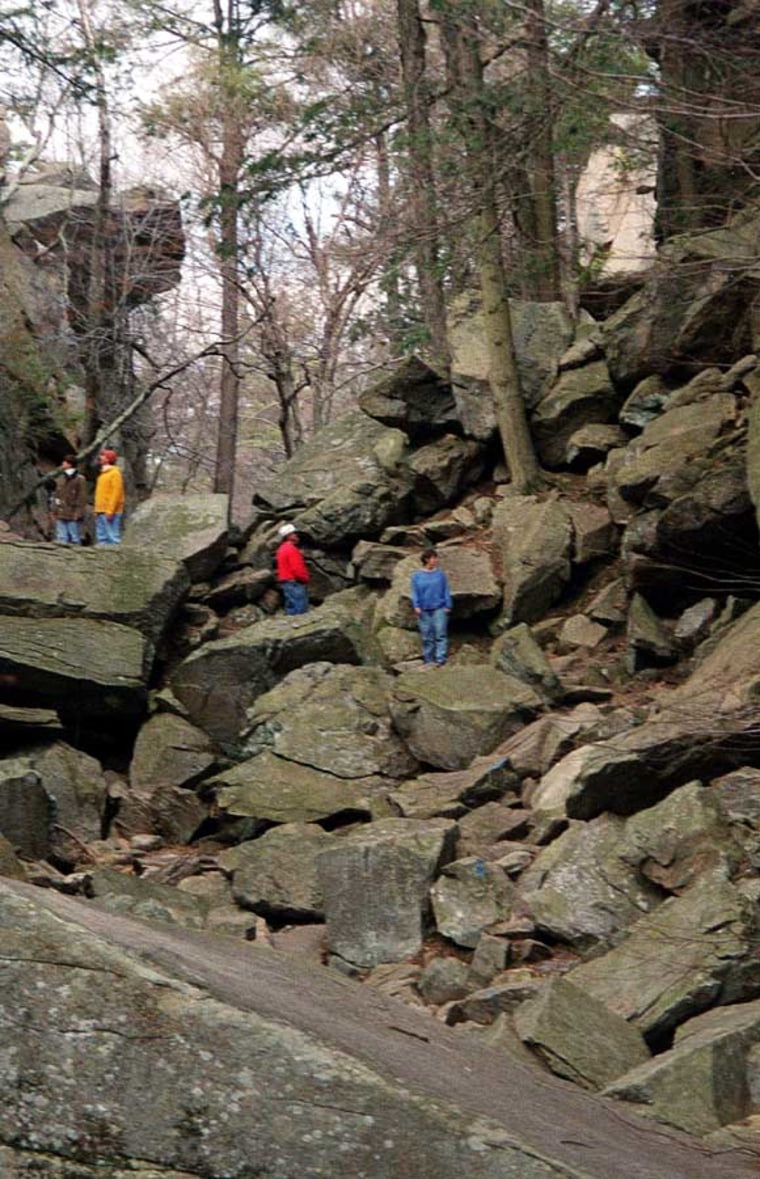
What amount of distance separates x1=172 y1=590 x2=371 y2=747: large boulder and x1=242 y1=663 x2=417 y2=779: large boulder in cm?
48

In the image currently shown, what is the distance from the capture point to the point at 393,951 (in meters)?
11.9

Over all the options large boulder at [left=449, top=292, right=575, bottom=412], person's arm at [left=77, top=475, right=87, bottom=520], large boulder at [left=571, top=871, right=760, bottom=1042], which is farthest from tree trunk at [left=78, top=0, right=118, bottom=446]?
large boulder at [left=571, top=871, right=760, bottom=1042]

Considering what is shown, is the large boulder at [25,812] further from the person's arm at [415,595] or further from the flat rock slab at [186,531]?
the flat rock slab at [186,531]

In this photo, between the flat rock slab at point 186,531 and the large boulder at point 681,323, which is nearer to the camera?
the large boulder at point 681,323

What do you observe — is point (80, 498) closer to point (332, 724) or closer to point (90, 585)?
point (90, 585)

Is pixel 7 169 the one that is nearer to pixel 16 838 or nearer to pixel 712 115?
pixel 16 838

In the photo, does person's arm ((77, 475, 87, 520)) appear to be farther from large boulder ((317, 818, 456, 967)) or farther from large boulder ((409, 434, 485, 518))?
large boulder ((317, 818, 456, 967))

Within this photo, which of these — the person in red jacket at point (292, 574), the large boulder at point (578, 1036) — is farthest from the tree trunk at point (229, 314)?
the large boulder at point (578, 1036)

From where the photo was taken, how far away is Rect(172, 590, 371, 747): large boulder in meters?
17.7

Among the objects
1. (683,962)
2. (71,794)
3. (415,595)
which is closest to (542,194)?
(415,595)

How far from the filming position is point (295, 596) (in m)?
19.2

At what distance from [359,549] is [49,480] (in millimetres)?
6558

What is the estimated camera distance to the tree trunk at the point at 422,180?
18.8 metres

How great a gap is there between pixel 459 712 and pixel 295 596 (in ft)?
14.1
